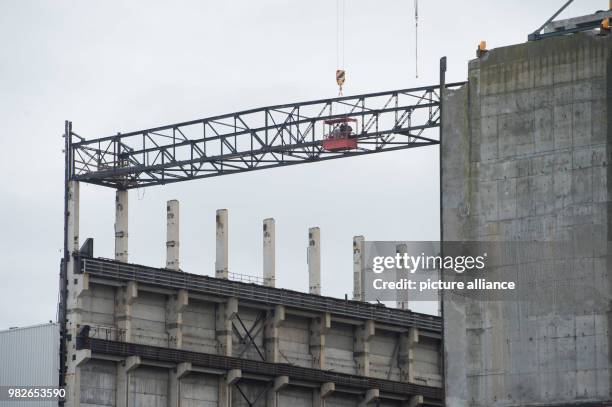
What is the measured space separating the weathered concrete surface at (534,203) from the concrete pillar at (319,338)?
106ft

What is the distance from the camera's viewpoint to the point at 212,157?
314ft

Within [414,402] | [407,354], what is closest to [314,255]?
[407,354]

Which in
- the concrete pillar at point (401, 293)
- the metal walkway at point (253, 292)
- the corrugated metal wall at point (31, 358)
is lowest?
the corrugated metal wall at point (31, 358)

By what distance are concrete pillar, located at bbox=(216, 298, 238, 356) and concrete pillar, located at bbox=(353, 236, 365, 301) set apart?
1586 centimetres

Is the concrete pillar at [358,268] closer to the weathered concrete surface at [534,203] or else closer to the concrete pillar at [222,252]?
the concrete pillar at [222,252]

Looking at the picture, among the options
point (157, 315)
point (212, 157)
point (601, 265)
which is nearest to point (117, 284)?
point (157, 315)

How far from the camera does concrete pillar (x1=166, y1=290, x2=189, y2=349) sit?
9375cm

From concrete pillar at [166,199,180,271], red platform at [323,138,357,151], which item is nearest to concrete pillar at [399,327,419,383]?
concrete pillar at [166,199,180,271]

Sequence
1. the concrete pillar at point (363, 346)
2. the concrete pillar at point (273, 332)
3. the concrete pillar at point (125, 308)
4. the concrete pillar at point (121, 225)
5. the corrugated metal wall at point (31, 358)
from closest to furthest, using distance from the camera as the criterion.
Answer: the corrugated metal wall at point (31, 358)
the concrete pillar at point (125, 308)
the concrete pillar at point (121, 225)
the concrete pillar at point (273, 332)
the concrete pillar at point (363, 346)

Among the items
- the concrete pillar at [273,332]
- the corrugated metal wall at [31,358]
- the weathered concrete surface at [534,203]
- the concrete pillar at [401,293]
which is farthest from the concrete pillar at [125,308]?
the concrete pillar at [401,293]

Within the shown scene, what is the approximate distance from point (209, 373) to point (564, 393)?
3195 cm

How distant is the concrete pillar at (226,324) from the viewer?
96188 mm

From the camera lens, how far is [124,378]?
9075 centimetres

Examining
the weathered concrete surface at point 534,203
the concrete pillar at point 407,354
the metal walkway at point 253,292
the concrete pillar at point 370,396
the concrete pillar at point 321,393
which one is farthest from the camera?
the concrete pillar at point 407,354
